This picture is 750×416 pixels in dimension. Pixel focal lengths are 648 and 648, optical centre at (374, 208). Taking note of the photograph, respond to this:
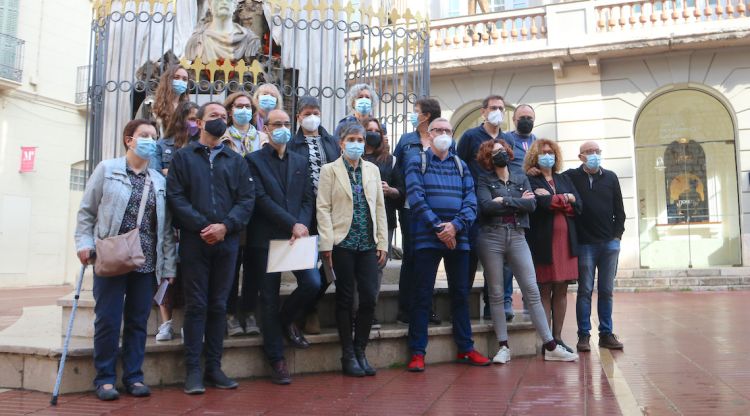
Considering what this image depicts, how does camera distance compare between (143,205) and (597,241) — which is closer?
(143,205)

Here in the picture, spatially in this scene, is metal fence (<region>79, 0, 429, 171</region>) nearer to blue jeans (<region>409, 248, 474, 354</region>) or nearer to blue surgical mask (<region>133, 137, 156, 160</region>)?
blue jeans (<region>409, 248, 474, 354</region>)

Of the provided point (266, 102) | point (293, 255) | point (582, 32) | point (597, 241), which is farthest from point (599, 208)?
→ point (582, 32)

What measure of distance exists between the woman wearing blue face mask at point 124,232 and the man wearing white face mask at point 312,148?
122 centimetres

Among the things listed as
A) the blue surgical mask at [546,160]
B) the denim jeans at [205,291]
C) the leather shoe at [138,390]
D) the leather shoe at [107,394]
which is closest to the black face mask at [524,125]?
the blue surgical mask at [546,160]

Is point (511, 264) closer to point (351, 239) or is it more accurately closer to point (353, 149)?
point (351, 239)

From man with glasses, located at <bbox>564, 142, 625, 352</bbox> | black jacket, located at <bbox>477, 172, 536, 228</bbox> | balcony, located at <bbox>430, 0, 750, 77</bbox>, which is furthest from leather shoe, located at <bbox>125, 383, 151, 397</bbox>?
balcony, located at <bbox>430, 0, 750, 77</bbox>

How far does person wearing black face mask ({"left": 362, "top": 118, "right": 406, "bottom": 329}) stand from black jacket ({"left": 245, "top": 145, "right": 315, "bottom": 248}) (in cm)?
91

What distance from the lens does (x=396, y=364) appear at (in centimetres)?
552

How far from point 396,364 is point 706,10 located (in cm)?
1475

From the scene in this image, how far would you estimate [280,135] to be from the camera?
499 cm

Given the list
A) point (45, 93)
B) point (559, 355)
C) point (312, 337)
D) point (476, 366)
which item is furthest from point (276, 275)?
point (45, 93)

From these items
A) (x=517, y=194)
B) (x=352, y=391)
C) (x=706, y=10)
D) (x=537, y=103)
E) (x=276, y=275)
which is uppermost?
(x=706, y=10)

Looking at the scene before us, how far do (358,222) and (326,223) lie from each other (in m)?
0.26

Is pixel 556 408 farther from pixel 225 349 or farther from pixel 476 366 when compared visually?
pixel 225 349
